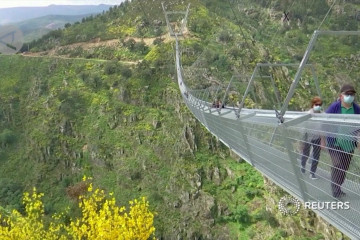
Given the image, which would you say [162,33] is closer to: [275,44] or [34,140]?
[275,44]

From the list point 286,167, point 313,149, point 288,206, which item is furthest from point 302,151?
point 288,206

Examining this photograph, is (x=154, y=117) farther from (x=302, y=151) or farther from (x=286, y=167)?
(x=302, y=151)

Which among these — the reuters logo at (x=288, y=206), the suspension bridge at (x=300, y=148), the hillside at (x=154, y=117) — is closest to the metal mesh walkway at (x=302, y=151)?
the suspension bridge at (x=300, y=148)

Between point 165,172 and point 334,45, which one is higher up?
point 334,45

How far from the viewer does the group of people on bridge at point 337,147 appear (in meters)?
2.72

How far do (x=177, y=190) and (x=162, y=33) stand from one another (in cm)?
1743

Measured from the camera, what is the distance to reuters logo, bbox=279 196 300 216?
15758 mm

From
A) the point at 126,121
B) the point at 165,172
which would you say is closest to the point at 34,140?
the point at 126,121

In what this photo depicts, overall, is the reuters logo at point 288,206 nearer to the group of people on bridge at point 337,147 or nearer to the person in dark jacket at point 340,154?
the group of people on bridge at point 337,147

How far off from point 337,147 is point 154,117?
67.7 feet

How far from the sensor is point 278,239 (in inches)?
604

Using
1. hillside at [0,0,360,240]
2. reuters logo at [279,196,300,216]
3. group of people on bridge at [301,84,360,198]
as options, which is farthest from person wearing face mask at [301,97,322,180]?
reuters logo at [279,196,300,216]

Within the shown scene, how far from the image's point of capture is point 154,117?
23250 mm

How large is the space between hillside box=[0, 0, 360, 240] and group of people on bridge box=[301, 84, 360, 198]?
36.1ft
